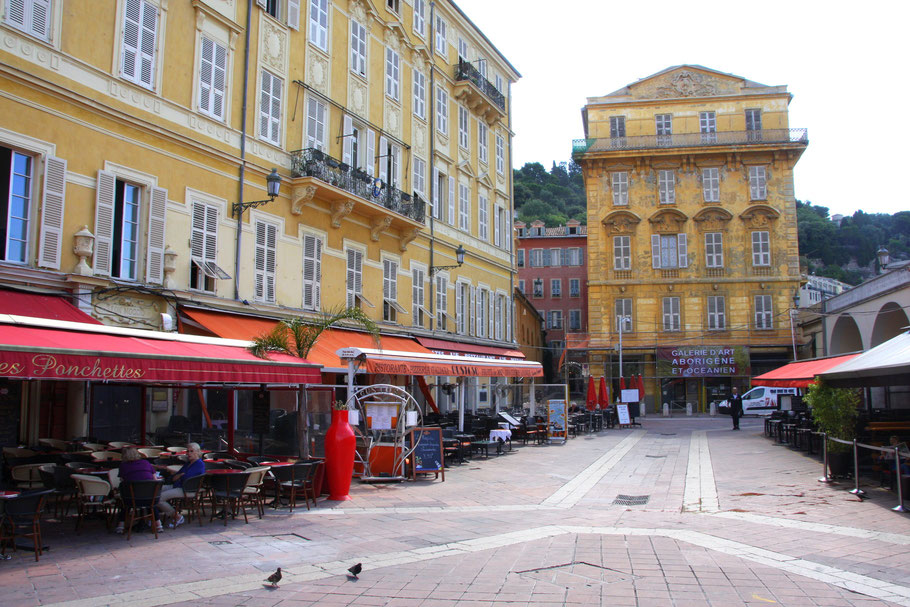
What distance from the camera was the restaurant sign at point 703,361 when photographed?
4044 cm

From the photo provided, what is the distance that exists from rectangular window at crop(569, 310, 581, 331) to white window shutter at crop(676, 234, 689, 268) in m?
15.7

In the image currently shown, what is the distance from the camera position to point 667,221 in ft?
141

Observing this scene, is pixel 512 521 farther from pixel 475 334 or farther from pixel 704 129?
pixel 704 129

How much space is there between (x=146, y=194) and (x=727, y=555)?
39.4ft

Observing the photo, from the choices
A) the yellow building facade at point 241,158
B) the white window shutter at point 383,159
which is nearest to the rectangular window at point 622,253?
the yellow building facade at point 241,158

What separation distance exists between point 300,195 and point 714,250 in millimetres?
30888

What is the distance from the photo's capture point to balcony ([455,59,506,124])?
26562 millimetres

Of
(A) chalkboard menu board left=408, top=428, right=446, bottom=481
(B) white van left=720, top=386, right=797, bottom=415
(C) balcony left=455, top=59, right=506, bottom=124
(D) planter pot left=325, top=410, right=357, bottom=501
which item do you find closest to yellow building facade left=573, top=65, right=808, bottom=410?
(B) white van left=720, top=386, right=797, bottom=415

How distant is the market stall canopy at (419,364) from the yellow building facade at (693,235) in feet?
80.1

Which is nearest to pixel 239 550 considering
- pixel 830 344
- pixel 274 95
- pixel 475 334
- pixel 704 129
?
pixel 274 95

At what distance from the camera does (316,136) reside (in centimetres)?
1884

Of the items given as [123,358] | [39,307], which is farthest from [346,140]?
[123,358]

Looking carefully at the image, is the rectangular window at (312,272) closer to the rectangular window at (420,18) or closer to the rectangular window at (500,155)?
the rectangular window at (420,18)

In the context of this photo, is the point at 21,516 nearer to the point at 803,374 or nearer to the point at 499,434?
the point at 499,434
